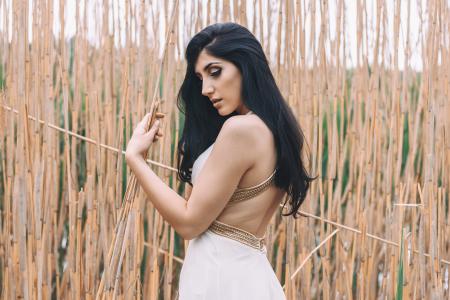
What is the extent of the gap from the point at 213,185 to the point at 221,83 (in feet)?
0.62

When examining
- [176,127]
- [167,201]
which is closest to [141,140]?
[167,201]

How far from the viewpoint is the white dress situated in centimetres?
118

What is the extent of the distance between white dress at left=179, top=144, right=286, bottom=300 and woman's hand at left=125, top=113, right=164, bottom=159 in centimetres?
18

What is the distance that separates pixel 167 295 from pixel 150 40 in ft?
2.23

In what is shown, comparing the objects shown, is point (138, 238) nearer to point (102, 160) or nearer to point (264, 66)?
point (102, 160)

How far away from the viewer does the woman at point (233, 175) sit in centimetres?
118

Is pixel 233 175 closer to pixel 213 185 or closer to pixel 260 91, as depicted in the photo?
pixel 213 185

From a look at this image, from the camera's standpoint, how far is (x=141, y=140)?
1.24 m

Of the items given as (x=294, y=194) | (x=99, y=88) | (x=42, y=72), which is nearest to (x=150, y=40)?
(x=99, y=88)

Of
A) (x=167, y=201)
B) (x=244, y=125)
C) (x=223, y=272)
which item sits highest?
(x=244, y=125)

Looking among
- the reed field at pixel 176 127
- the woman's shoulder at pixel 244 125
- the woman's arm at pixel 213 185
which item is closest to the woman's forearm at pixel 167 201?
the woman's arm at pixel 213 185

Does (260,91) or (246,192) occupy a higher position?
(260,91)

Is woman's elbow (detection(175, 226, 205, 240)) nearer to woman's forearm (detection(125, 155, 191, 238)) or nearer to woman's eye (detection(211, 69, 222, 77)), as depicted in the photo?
woman's forearm (detection(125, 155, 191, 238))

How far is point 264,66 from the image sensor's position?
4.19ft
